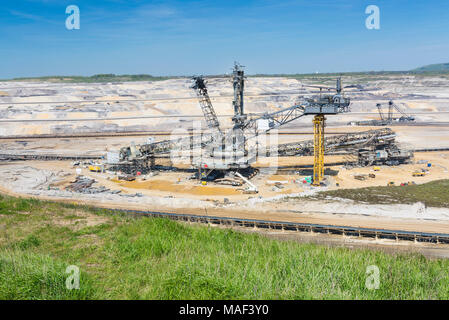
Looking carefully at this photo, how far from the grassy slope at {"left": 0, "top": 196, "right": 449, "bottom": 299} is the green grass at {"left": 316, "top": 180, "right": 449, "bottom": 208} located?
19.2m

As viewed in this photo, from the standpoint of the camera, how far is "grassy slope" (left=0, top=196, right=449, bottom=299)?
37.0 feet

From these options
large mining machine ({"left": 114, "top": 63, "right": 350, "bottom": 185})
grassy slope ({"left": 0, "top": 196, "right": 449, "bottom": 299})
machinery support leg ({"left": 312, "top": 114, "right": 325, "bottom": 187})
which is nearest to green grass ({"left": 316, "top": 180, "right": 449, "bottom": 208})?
machinery support leg ({"left": 312, "top": 114, "right": 325, "bottom": 187})

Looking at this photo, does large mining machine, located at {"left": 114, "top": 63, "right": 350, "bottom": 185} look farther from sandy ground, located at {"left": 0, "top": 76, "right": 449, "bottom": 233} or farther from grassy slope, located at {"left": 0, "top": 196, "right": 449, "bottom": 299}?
grassy slope, located at {"left": 0, "top": 196, "right": 449, "bottom": 299}

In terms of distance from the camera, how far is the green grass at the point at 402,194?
32875mm

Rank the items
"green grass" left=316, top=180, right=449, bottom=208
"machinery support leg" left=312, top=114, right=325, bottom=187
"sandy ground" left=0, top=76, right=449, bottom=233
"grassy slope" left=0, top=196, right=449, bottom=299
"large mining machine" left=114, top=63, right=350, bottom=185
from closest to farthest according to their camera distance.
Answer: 1. "grassy slope" left=0, top=196, right=449, bottom=299
2. "sandy ground" left=0, top=76, right=449, bottom=233
3. "green grass" left=316, top=180, right=449, bottom=208
4. "large mining machine" left=114, top=63, right=350, bottom=185
5. "machinery support leg" left=312, top=114, right=325, bottom=187

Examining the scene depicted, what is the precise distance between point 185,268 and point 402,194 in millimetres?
30380

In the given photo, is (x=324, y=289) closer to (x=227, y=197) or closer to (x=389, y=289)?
(x=389, y=289)

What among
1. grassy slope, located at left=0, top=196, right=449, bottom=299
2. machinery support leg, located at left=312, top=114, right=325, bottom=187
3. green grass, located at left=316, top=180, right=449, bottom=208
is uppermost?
machinery support leg, located at left=312, top=114, right=325, bottom=187

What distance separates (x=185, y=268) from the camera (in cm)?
1246

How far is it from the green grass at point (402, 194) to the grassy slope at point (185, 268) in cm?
1918

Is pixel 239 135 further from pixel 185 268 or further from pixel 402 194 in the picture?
pixel 185 268

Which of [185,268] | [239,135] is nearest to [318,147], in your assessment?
[239,135]

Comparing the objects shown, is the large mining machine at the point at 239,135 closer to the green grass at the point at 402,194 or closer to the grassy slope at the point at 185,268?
the green grass at the point at 402,194

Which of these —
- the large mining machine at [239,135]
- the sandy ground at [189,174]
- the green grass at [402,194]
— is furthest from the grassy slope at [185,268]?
the large mining machine at [239,135]
